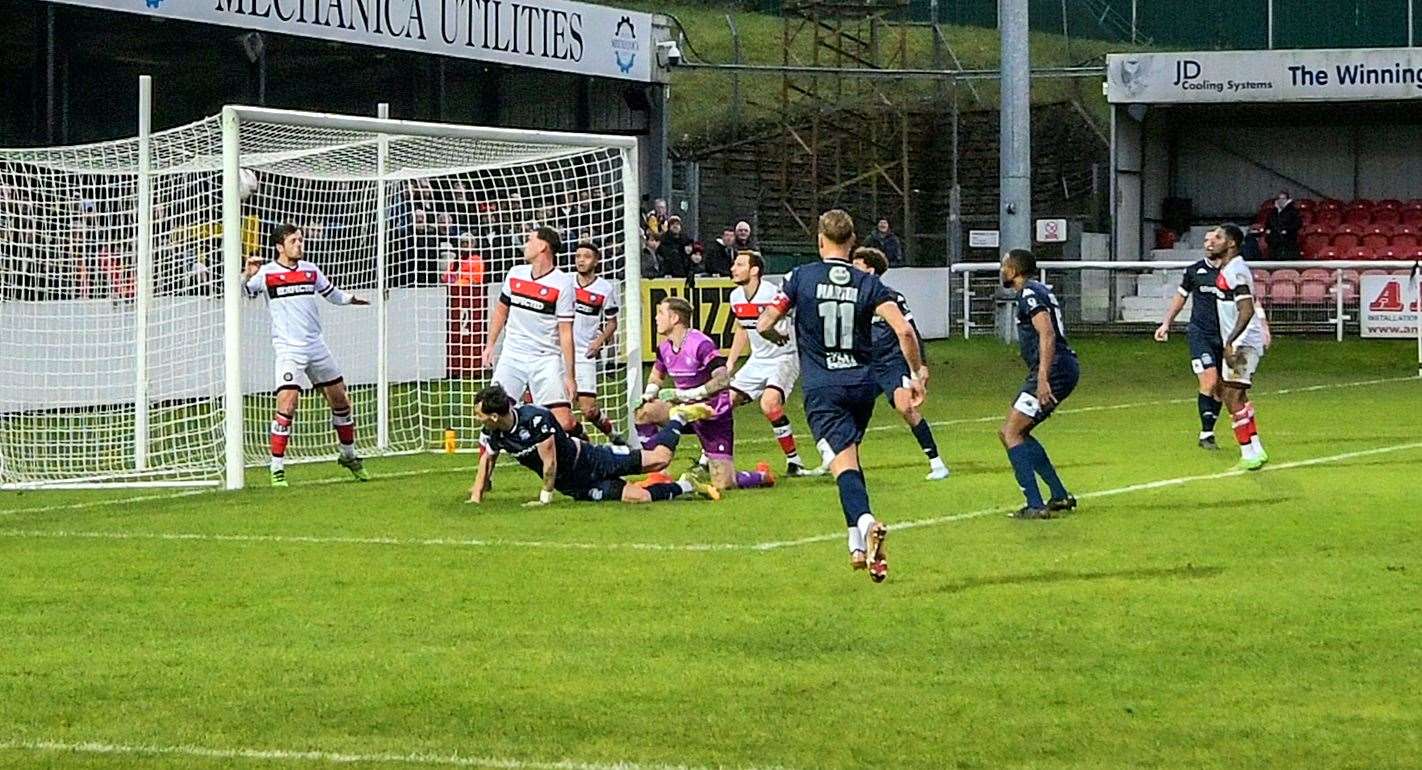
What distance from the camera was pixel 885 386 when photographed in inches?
746

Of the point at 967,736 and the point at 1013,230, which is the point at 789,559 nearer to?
the point at 967,736

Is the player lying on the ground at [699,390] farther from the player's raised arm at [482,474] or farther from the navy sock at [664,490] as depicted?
the player's raised arm at [482,474]

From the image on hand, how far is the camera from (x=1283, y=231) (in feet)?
141

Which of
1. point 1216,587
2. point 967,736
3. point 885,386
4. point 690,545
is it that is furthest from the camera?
point 885,386

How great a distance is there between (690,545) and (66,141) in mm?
19148

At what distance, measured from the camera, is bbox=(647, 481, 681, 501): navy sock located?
16359mm

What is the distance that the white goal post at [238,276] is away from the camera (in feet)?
63.1

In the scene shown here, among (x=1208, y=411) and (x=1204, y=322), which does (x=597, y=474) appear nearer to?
(x=1204, y=322)

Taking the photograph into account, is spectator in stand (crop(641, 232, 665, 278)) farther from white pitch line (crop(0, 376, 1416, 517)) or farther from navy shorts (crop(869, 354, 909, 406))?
navy shorts (crop(869, 354, 909, 406))

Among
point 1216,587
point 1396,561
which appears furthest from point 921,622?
point 1396,561

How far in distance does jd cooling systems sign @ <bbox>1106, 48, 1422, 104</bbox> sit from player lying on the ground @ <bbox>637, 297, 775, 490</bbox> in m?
28.1

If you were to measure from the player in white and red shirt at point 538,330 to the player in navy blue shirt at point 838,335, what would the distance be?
545 centimetres

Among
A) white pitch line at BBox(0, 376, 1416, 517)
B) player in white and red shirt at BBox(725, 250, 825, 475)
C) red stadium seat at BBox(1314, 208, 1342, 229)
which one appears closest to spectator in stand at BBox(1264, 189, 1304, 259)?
red stadium seat at BBox(1314, 208, 1342, 229)

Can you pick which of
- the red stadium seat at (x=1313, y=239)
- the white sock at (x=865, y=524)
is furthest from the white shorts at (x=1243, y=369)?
the red stadium seat at (x=1313, y=239)
